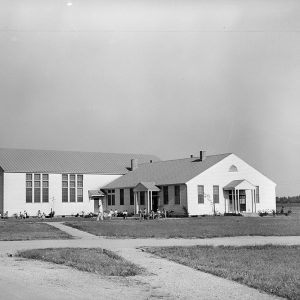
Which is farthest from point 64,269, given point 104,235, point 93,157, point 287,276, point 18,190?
point 93,157

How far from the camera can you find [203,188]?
50219mm

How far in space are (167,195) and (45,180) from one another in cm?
1350

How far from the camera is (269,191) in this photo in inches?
2138

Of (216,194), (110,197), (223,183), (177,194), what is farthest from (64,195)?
(223,183)

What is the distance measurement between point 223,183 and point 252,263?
124 feet

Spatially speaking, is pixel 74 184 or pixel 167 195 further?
pixel 74 184

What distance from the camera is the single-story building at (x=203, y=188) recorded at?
1959 inches

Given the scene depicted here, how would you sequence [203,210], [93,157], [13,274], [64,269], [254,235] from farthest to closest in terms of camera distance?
1. [93,157]
2. [203,210]
3. [254,235]
4. [64,269]
5. [13,274]

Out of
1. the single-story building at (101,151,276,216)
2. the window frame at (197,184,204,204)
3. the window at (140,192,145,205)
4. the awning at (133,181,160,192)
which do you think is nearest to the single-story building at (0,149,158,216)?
the single-story building at (101,151,276,216)

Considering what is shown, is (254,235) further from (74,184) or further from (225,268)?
(74,184)

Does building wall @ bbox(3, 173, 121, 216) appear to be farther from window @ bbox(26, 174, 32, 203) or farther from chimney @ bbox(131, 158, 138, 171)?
chimney @ bbox(131, 158, 138, 171)

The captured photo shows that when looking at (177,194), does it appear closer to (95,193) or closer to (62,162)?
(95,193)

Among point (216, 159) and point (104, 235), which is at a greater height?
point (216, 159)

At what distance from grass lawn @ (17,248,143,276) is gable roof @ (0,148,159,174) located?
124ft
